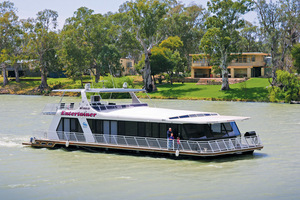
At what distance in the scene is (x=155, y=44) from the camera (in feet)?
269

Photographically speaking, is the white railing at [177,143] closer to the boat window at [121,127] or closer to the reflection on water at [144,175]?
the boat window at [121,127]

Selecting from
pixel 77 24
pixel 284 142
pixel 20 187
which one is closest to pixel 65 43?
pixel 77 24

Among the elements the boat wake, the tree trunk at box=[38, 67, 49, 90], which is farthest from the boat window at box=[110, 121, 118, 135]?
the tree trunk at box=[38, 67, 49, 90]

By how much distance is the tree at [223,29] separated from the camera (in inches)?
2852

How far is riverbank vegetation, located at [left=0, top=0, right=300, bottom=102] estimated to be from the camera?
70188 millimetres

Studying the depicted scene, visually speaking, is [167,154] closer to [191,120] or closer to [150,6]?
[191,120]

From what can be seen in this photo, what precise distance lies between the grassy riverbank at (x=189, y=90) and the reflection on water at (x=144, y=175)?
35.2 meters

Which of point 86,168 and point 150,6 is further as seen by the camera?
point 150,6

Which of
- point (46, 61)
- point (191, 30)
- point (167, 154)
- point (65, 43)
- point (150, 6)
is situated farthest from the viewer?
point (191, 30)

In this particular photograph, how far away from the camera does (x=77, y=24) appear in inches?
3654

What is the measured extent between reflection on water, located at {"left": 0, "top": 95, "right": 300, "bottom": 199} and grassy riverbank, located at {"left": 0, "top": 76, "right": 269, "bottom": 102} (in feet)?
116

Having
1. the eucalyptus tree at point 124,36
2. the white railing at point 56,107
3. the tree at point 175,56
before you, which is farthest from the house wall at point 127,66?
the white railing at point 56,107

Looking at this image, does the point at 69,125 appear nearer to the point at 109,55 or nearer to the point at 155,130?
the point at 155,130

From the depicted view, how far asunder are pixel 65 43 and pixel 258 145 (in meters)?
68.8
